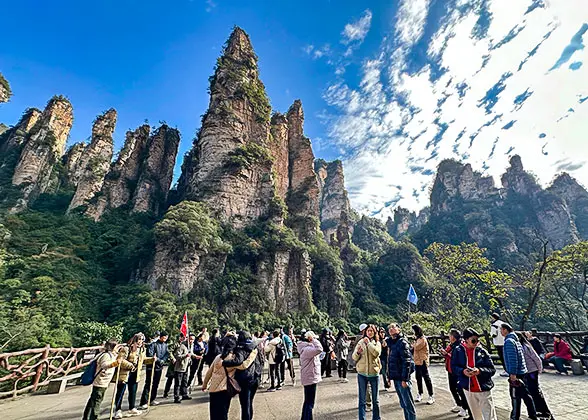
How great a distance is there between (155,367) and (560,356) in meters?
11.3

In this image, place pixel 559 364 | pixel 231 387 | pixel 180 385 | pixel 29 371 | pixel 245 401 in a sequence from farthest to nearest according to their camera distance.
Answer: pixel 559 364 → pixel 29 371 → pixel 180 385 → pixel 245 401 → pixel 231 387

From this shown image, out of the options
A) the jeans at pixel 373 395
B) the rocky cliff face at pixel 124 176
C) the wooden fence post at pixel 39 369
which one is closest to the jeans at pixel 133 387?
the jeans at pixel 373 395

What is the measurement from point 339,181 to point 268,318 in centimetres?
5559

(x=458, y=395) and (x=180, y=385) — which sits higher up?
(x=458, y=395)

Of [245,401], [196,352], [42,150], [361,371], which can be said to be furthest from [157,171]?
[361,371]

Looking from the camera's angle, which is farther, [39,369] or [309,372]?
[39,369]

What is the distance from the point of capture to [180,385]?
22.6ft

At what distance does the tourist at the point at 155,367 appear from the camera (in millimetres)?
6148

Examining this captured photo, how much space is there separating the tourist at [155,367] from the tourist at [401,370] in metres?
5.04

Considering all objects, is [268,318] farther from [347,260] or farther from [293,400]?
[347,260]

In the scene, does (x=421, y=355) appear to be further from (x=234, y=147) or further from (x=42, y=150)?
(x=42, y=150)

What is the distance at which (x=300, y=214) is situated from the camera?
143ft

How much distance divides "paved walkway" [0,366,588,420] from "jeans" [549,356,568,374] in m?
0.49

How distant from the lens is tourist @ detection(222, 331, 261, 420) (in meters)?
3.64
